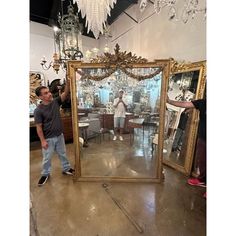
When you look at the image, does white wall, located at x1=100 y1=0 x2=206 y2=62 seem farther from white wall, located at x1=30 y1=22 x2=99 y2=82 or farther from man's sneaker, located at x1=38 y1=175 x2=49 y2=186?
man's sneaker, located at x1=38 y1=175 x2=49 y2=186

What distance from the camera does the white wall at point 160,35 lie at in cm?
284

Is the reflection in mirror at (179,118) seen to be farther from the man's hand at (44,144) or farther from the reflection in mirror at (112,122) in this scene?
the man's hand at (44,144)

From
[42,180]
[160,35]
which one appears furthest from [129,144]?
[160,35]

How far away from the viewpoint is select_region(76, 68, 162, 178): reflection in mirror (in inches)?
99.6

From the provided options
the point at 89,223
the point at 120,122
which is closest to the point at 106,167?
the point at 120,122

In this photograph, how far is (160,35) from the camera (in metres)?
3.69

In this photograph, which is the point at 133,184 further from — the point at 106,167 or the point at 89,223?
the point at 89,223

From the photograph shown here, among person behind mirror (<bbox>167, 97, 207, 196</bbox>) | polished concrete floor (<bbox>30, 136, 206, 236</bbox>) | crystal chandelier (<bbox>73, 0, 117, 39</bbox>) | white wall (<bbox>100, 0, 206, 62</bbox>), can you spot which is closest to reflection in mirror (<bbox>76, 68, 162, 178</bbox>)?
polished concrete floor (<bbox>30, 136, 206, 236</bbox>)

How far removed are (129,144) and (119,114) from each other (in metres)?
0.48

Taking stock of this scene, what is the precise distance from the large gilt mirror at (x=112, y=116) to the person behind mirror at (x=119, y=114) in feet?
0.14

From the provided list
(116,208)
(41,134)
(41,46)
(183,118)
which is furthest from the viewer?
(41,46)

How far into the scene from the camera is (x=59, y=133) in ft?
9.05

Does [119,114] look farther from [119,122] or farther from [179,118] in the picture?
[179,118]
